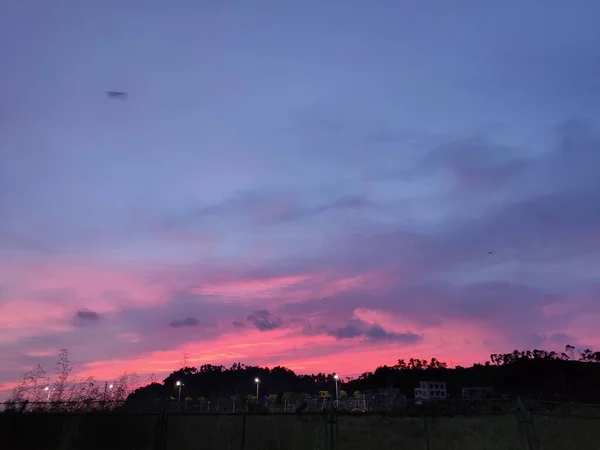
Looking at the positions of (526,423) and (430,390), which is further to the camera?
(430,390)

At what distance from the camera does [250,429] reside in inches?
703

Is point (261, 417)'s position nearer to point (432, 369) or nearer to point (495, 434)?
point (495, 434)

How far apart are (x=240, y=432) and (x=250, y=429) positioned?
38.0 inches

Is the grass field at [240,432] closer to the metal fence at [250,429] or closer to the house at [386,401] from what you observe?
the metal fence at [250,429]

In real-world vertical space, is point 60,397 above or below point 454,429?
above

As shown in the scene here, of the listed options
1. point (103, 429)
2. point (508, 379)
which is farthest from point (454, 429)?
point (508, 379)

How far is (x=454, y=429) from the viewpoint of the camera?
63.1 ft

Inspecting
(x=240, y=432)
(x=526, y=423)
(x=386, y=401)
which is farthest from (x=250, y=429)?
(x=386, y=401)

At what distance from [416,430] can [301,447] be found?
5361mm

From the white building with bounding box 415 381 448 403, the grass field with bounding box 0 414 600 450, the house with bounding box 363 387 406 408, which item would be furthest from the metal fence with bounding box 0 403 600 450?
the white building with bounding box 415 381 448 403

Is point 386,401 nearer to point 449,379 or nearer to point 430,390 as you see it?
point 430,390

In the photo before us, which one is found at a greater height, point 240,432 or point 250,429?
point 250,429

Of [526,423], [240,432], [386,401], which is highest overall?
[526,423]

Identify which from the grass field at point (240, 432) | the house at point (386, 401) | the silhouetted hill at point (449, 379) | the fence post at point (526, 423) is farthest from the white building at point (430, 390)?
the fence post at point (526, 423)
